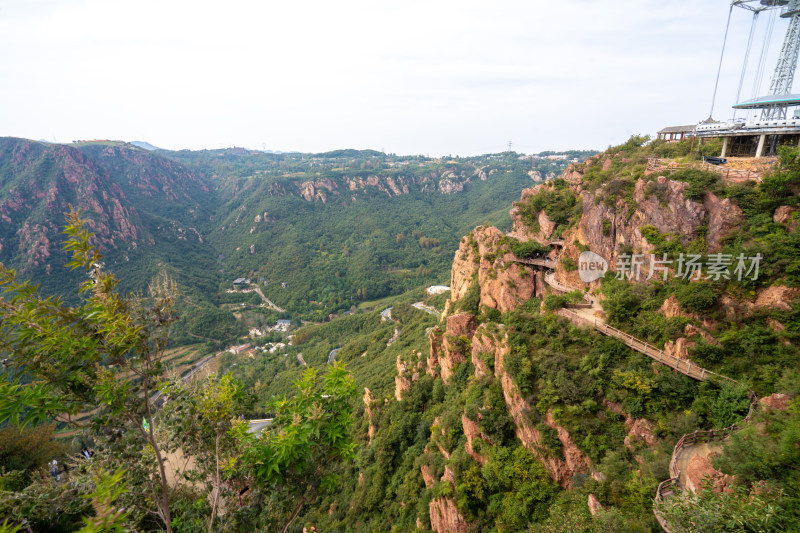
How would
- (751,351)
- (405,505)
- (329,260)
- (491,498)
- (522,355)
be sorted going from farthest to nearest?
1. (329,260)
2. (405,505)
3. (522,355)
4. (491,498)
5. (751,351)

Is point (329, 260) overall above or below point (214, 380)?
below

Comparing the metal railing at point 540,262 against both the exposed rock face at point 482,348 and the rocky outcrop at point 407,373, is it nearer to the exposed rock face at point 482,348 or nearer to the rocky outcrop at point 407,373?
the exposed rock face at point 482,348

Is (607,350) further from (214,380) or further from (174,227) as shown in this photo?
(174,227)

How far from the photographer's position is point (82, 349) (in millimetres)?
6180

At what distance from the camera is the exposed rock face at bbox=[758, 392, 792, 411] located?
35.9ft

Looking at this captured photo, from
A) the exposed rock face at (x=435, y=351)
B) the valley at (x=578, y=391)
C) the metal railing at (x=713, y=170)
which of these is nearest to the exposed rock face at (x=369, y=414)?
the valley at (x=578, y=391)

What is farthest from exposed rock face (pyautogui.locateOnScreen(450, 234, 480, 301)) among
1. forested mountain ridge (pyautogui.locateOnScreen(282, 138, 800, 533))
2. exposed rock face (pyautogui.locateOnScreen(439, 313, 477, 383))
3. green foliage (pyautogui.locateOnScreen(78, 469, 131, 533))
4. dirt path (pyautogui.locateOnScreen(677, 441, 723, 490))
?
green foliage (pyautogui.locateOnScreen(78, 469, 131, 533))

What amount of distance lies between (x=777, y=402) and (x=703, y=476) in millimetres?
3990

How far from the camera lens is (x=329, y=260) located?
15175 centimetres

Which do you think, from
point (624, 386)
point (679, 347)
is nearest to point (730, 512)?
point (624, 386)

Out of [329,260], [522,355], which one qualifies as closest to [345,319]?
[329,260]

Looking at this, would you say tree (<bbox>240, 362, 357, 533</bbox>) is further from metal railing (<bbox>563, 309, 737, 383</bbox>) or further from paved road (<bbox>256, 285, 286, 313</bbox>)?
paved road (<bbox>256, 285, 286, 313</bbox>)

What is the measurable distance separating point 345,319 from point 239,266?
89.0 m

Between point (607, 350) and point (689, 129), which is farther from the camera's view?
point (689, 129)
